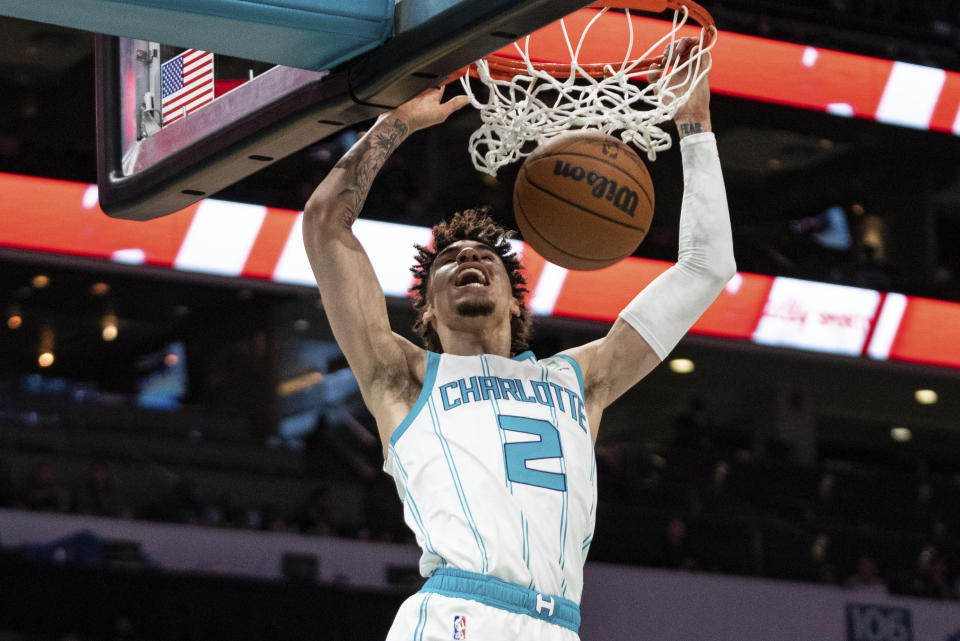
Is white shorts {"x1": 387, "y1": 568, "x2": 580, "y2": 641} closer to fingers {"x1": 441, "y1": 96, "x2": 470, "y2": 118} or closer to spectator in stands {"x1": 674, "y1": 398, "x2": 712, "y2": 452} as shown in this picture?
fingers {"x1": 441, "y1": 96, "x2": 470, "y2": 118}

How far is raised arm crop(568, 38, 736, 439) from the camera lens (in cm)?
346

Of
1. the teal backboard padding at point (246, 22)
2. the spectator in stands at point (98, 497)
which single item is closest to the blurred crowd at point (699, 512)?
the spectator in stands at point (98, 497)

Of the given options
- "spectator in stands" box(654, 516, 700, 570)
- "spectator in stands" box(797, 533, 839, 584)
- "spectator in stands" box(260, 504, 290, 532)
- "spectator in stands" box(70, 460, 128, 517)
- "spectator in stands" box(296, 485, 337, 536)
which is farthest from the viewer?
"spectator in stands" box(797, 533, 839, 584)

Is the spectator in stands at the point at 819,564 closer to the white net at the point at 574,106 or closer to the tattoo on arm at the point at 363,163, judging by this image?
the white net at the point at 574,106

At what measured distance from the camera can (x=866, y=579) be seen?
1081 cm

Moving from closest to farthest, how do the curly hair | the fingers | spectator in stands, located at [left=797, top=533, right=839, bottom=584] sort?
the fingers → the curly hair → spectator in stands, located at [left=797, top=533, right=839, bottom=584]

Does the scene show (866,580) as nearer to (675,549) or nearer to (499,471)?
(675,549)

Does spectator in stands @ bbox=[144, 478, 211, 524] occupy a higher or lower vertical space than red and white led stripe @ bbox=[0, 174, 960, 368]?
lower

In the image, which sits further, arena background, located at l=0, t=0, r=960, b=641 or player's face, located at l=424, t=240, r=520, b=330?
arena background, located at l=0, t=0, r=960, b=641

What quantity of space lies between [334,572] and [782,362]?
686 centimetres

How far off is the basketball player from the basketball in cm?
13

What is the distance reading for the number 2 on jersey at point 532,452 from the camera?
121 inches

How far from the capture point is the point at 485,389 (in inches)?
127

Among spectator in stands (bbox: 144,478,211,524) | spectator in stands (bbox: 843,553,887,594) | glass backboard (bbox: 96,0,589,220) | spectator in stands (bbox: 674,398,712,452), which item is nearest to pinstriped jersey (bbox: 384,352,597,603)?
glass backboard (bbox: 96,0,589,220)
